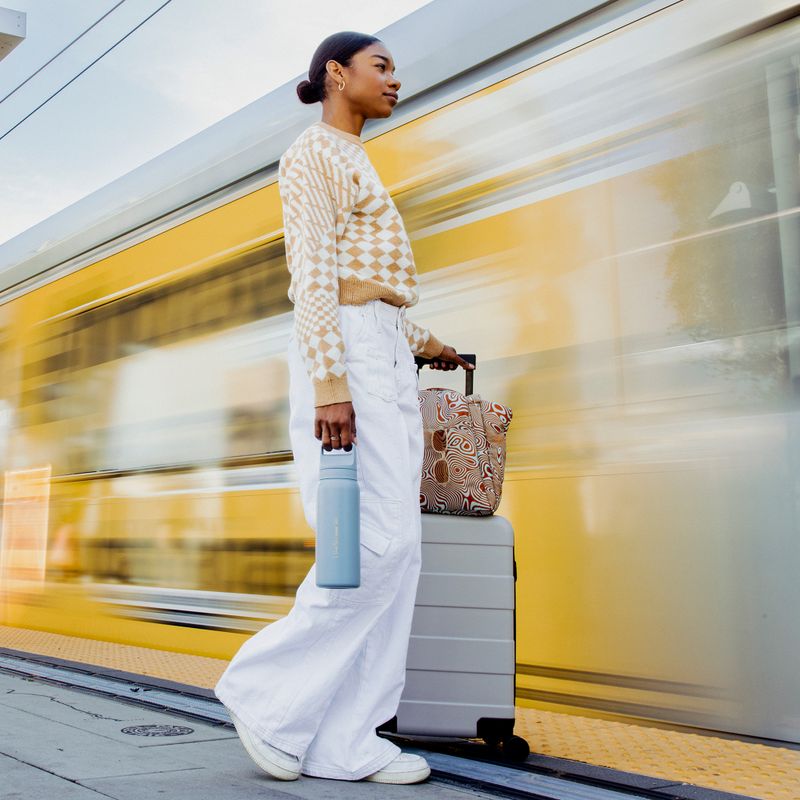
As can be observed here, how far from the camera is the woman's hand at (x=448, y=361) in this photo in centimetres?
244

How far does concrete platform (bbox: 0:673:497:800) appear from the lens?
1.81 meters

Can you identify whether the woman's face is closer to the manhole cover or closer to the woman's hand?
the woman's hand

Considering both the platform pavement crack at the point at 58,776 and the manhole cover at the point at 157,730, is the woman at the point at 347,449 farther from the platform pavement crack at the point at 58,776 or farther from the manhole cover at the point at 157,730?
the manhole cover at the point at 157,730

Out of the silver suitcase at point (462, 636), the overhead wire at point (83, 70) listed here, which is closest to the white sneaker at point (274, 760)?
the silver suitcase at point (462, 636)

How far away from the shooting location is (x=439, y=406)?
237 centimetres

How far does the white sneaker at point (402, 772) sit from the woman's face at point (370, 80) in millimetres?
1322

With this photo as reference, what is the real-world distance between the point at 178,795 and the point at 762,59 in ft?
6.75

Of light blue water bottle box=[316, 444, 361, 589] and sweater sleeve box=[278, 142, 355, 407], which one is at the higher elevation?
sweater sleeve box=[278, 142, 355, 407]

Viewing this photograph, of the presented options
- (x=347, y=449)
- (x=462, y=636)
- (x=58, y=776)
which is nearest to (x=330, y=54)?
(x=347, y=449)

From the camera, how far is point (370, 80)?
2.14 metres

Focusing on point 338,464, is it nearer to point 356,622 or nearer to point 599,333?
Answer: point 356,622

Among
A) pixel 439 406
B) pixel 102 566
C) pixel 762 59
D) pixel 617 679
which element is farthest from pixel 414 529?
pixel 102 566

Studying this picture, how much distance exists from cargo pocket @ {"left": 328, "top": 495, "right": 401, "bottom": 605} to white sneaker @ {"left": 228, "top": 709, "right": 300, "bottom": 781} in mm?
301

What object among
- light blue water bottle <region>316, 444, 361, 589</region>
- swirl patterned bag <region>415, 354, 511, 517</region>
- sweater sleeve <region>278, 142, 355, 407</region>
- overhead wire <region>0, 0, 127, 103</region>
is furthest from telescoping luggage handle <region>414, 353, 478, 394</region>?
overhead wire <region>0, 0, 127, 103</region>
